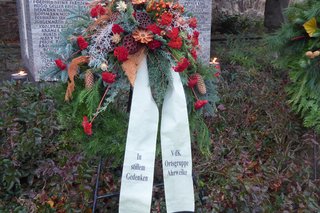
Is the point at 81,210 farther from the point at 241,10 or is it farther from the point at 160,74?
the point at 241,10

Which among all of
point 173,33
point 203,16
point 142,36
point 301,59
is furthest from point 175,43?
point 203,16

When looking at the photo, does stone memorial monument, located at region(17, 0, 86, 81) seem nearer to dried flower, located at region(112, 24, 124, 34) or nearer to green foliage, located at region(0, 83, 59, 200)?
green foliage, located at region(0, 83, 59, 200)

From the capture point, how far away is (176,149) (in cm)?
217

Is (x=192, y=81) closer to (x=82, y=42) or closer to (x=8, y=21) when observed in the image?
(x=82, y=42)

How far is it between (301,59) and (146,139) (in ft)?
7.40

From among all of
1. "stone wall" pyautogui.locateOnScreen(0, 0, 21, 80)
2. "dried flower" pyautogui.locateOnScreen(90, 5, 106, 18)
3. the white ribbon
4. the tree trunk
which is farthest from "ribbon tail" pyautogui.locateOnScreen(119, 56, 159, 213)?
the tree trunk

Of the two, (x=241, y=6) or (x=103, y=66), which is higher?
(x=103, y=66)

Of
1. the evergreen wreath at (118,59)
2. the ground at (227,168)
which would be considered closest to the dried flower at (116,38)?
the evergreen wreath at (118,59)

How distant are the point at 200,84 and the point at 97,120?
60cm

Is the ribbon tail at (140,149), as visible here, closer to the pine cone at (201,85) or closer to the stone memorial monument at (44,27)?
the pine cone at (201,85)

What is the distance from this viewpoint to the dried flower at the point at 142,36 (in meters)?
2.00

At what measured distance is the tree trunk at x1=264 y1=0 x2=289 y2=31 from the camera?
7625 mm

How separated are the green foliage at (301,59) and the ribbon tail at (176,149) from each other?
6.16 ft

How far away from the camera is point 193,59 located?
2229 mm
